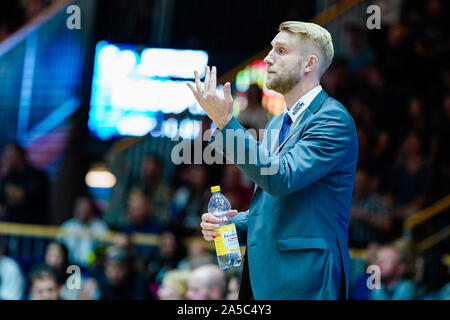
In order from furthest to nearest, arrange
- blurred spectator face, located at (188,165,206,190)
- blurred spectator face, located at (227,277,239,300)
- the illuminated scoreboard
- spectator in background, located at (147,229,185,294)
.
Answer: the illuminated scoreboard, blurred spectator face, located at (188,165,206,190), spectator in background, located at (147,229,185,294), blurred spectator face, located at (227,277,239,300)

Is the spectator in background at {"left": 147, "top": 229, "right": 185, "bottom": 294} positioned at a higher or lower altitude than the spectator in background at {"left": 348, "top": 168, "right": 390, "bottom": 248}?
lower

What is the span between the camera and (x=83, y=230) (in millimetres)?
8250

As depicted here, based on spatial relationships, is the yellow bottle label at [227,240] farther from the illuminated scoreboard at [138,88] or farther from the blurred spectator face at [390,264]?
the illuminated scoreboard at [138,88]

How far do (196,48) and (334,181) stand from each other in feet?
24.0

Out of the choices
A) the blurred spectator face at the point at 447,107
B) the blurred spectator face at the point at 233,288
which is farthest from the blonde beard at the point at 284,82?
the blurred spectator face at the point at 447,107

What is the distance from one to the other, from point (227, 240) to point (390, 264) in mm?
3622

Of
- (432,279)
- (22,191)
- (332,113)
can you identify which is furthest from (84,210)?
(332,113)

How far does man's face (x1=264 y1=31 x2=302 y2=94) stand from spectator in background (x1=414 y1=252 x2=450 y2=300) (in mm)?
3665

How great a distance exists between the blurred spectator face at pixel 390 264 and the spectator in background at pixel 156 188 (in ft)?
8.39

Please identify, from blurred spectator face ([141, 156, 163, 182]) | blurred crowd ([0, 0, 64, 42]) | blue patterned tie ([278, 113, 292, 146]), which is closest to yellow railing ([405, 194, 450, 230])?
blurred spectator face ([141, 156, 163, 182])

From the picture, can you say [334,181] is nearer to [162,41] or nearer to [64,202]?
[64,202]

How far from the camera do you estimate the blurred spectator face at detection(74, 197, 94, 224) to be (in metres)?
8.37

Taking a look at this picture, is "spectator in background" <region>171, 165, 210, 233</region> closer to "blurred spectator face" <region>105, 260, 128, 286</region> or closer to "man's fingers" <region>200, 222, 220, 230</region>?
"blurred spectator face" <region>105, 260, 128, 286</region>

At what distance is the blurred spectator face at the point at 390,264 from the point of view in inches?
255
